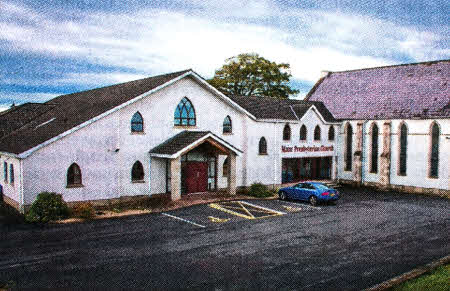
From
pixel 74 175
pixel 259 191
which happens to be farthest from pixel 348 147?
pixel 74 175

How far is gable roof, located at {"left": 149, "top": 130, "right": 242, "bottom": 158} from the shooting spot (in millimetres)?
23828

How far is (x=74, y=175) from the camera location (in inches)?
873

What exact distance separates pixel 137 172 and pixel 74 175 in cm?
375

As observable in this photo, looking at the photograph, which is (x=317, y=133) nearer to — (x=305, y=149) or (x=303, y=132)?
(x=303, y=132)

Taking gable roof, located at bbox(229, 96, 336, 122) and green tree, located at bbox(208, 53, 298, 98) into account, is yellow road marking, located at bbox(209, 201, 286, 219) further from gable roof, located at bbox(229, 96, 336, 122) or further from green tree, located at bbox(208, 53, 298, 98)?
green tree, located at bbox(208, 53, 298, 98)

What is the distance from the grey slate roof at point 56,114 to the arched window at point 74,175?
6.58 ft

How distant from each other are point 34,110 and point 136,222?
2034 cm

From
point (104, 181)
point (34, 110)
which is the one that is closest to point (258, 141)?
point (104, 181)

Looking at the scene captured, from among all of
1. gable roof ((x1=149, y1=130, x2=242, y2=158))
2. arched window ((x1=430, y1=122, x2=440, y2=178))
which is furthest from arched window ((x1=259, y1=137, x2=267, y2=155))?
arched window ((x1=430, y1=122, x2=440, y2=178))

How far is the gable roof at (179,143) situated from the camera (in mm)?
23828

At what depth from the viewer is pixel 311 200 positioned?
25.0 metres

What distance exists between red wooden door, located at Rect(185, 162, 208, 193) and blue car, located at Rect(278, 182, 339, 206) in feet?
18.5

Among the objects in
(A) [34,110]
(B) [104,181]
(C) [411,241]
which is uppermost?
(A) [34,110]

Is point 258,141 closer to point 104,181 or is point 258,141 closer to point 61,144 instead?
point 104,181
